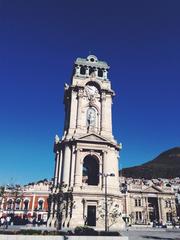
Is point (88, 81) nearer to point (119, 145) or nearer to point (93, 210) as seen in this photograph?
point (119, 145)

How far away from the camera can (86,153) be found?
155 ft

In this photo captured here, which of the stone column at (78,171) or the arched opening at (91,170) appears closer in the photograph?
the stone column at (78,171)

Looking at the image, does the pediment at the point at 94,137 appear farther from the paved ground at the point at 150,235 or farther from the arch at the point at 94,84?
the paved ground at the point at 150,235

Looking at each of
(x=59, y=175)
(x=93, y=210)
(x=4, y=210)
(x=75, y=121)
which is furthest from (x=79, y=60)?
(x=4, y=210)

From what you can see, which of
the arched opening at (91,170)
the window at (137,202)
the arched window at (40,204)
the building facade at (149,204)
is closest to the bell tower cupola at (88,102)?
the arched opening at (91,170)

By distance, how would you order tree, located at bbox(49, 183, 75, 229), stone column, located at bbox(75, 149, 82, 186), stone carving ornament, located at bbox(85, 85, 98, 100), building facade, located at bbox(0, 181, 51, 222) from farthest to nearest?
A: 1. building facade, located at bbox(0, 181, 51, 222)
2. stone carving ornament, located at bbox(85, 85, 98, 100)
3. stone column, located at bbox(75, 149, 82, 186)
4. tree, located at bbox(49, 183, 75, 229)

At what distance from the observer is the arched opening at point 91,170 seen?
48938 mm

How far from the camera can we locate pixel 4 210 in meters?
71.2

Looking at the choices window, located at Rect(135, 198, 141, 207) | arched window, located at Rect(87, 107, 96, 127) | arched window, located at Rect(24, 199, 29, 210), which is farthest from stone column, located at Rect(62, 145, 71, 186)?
window, located at Rect(135, 198, 141, 207)

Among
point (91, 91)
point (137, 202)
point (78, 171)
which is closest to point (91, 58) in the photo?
point (91, 91)

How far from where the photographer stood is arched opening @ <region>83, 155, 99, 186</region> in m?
48.9

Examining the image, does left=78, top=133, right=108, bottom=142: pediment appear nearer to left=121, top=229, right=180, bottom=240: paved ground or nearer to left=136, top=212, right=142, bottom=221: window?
left=121, top=229, right=180, bottom=240: paved ground

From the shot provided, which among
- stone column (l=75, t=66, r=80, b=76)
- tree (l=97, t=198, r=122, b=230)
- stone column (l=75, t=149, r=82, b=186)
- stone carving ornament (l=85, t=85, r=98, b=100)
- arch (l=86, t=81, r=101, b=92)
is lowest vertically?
tree (l=97, t=198, r=122, b=230)

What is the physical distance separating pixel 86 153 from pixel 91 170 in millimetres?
5432
